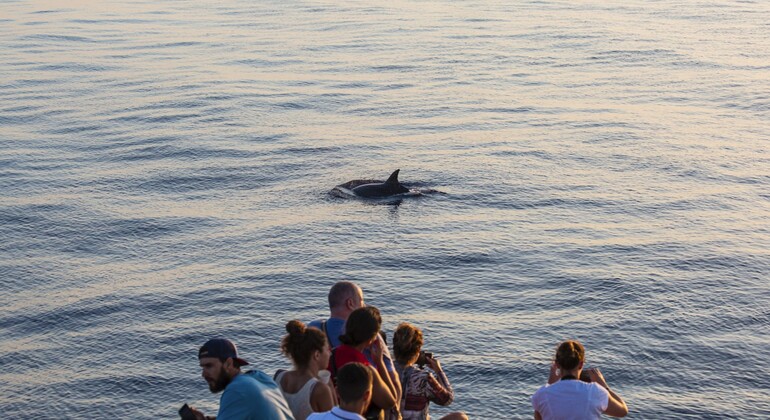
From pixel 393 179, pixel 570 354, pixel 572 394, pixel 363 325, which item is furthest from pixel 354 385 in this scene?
pixel 393 179

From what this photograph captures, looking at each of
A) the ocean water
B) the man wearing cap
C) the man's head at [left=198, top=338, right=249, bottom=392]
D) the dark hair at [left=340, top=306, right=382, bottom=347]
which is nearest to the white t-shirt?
the dark hair at [left=340, top=306, right=382, bottom=347]

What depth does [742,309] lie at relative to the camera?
1991 centimetres

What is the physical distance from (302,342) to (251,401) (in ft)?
2.66

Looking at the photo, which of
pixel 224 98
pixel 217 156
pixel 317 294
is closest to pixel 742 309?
pixel 317 294

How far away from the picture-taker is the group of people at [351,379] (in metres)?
8.40

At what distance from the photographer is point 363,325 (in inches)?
361

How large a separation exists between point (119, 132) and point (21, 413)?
20784mm

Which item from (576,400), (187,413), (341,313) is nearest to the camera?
(187,413)

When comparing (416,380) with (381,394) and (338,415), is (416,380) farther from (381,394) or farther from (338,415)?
(338,415)

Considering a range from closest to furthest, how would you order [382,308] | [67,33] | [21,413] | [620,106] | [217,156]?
1. [21,413]
2. [382,308]
3. [217,156]
4. [620,106]
5. [67,33]

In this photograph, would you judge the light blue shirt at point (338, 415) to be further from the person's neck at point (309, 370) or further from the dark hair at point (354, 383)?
the person's neck at point (309, 370)

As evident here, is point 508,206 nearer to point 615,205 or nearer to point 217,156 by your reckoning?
point 615,205

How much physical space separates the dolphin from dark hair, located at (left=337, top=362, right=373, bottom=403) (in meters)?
19.0

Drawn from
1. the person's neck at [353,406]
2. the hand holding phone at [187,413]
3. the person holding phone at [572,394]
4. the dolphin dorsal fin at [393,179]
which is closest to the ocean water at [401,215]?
the dolphin dorsal fin at [393,179]
